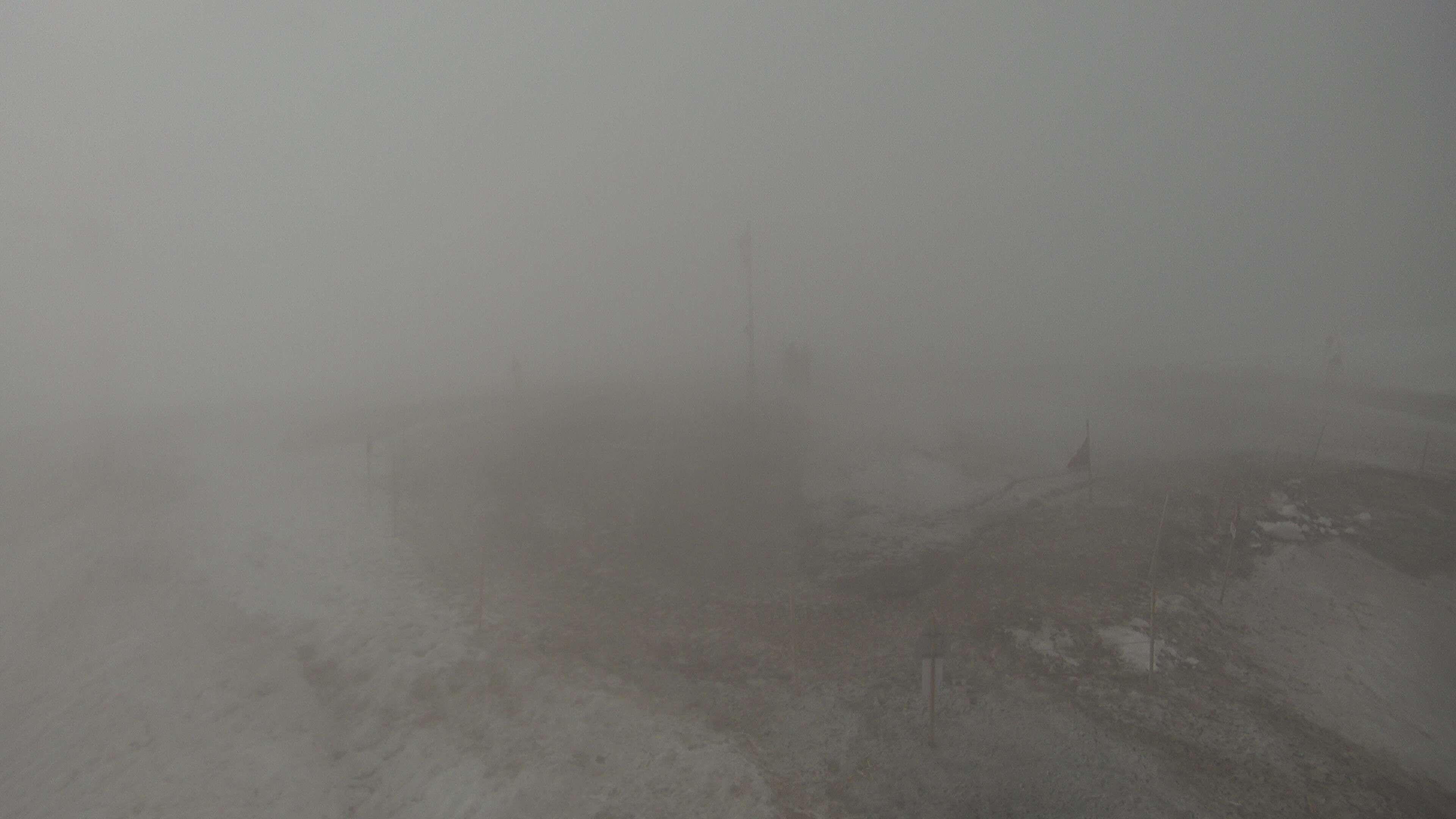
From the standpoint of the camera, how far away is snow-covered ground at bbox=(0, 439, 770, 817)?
394 inches

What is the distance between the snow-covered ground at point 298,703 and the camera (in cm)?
1002

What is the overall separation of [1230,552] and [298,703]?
833 inches

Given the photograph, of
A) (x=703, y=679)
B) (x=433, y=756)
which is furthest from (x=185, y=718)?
(x=703, y=679)

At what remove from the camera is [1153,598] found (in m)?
11.7

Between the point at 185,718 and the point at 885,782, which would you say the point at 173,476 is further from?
the point at 885,782

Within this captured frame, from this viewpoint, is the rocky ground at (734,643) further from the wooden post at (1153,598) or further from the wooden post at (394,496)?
the wooden post at (394,496)

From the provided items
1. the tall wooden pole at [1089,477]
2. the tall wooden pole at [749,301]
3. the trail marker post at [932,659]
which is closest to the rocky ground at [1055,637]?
the tall wooden pole at [1089,477]

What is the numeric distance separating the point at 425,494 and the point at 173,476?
1094 centimetres

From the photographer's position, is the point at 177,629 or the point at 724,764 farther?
the point at 177,629

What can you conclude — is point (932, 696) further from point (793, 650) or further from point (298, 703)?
point (298, 703)

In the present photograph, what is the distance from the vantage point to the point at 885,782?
9898 mm

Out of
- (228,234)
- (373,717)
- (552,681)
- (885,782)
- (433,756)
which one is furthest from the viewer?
(228,234)

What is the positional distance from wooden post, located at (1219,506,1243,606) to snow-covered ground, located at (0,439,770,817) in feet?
40.3

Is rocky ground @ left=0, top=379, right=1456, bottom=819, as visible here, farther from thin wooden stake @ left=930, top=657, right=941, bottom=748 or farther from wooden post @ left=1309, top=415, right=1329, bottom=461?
wooden post @ left=1309, top=415, right=1329, bottom=461
